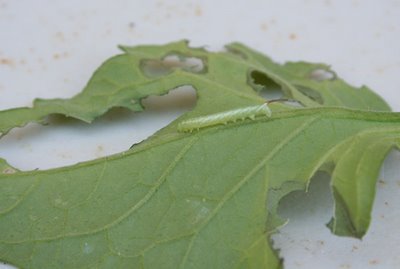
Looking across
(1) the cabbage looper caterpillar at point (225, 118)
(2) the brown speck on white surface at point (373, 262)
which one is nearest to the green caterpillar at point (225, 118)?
(1) the cabbage looper caterpillar at point (225, 118)

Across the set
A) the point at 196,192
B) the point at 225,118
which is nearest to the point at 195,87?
the point at 225,118

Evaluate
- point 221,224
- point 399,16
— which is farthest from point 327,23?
point 221,224

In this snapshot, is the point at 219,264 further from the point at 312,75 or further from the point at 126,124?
the point at 312,75

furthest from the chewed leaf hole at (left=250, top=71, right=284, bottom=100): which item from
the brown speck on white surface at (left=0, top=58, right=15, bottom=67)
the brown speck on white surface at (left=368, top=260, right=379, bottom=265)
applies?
the brown speck on white surface at (left=0, top=58, right=15, bottom=67)

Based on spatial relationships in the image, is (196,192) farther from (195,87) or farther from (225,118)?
(195,87)

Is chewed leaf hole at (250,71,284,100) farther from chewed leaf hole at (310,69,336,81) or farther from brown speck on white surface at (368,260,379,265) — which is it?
brown speck on white surface at (368,260,379,265)

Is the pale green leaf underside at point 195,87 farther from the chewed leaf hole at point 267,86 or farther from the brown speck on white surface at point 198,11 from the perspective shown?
the brown speck on white surface at point 198,11
